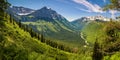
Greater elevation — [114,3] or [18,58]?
[114,3]

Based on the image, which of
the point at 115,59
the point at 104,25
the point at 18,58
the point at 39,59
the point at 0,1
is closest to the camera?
the point at 104,25

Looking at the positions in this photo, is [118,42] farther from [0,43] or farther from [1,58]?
[0,43]

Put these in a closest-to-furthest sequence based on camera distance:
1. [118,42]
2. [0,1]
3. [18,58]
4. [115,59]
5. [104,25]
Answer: [118,42]
[104,25]
[0,1]
[18,58]
[115,59]

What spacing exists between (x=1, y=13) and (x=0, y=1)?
201 centimetres

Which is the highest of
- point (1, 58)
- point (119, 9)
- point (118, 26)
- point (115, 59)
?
point (119, 9)

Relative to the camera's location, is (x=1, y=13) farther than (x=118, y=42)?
Yes

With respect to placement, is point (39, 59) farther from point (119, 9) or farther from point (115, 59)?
point (119, 9)

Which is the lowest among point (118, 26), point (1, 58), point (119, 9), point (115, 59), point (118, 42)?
point (115, 59)

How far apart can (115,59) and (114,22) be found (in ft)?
106

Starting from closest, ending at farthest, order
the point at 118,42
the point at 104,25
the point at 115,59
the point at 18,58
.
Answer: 1. the point at 118,42
2. the point at 104,25
3. the point at 18,58
4. the point at 115,59

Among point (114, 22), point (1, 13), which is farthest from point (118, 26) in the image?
point (1, 13)

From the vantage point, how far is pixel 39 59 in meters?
53.9

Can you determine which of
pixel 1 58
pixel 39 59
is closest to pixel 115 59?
pixel 39 59

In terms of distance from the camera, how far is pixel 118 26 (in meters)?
31.8
